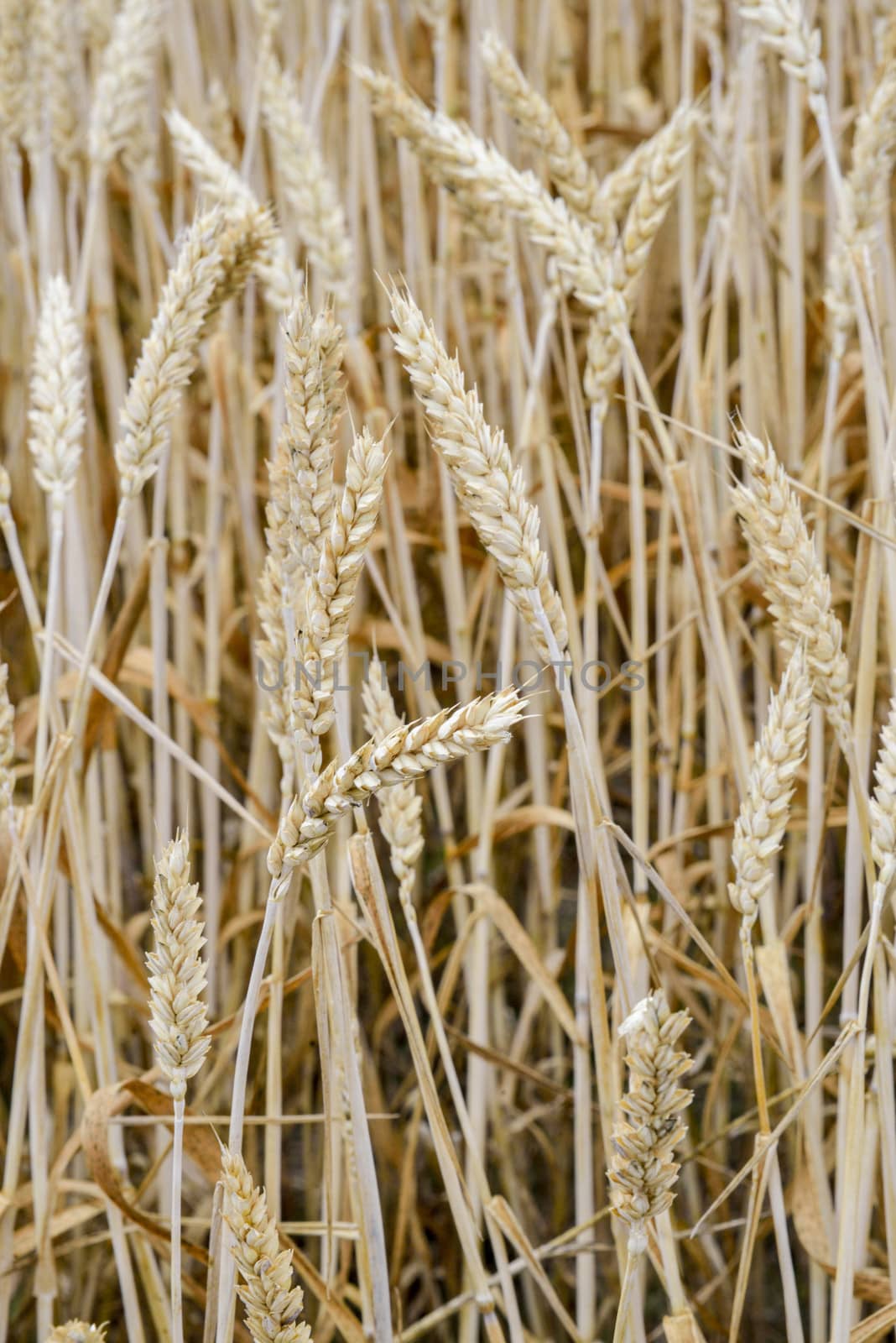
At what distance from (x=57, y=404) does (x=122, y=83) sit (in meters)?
0.44

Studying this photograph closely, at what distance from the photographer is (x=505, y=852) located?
50.1 inches

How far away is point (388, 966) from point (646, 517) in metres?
1.02

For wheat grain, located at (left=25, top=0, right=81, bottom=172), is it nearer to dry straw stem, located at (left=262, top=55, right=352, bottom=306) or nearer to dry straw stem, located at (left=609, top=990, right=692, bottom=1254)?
dry straw stem, located at (left=262, top=55, right=352, bottom=306)

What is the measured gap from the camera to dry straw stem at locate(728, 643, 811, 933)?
22.5 inches

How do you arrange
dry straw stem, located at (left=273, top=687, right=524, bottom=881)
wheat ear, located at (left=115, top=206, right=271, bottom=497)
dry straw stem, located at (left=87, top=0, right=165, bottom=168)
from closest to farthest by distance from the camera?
dry straw stem, located at (left=273, top=687, right=524, bottom=881) < wheat ear, located at (left=115, top=206, right=271, bottom=497) < dry straw stem, located at (left=87, top=0, right=165, bottom=168)

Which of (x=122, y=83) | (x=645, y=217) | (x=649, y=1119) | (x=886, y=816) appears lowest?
(x=649, y=1119)

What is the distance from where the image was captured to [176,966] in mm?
516

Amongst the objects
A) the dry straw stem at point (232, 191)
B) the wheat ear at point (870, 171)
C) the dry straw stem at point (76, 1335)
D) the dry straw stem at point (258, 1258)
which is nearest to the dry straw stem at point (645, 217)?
the wheat ear at point (870, 171)

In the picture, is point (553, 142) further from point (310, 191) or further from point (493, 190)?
point (310, 191)

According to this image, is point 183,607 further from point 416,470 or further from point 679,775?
point 679,775

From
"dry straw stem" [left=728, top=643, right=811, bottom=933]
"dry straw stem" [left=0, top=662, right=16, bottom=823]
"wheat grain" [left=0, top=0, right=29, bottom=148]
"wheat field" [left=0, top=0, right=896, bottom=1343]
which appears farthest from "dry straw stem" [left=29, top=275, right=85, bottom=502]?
"dry straw stem" [left=728, top=643, right=811, bottom=933]

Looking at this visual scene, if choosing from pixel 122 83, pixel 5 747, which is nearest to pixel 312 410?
pixel 5 747

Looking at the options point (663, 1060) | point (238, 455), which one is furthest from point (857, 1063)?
point (238, 455)

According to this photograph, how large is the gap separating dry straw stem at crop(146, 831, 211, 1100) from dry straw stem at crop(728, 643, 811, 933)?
0.28m
